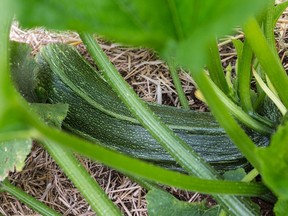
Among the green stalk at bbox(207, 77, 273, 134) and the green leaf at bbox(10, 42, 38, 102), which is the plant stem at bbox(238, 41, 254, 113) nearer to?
the green stalk at bbox(207, 77, 273, 134)

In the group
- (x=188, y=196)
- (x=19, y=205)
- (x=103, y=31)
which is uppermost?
(x=103, y=31)

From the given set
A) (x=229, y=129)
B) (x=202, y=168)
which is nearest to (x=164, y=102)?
(x=202, y=168)

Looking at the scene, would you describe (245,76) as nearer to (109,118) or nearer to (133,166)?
(109,118)

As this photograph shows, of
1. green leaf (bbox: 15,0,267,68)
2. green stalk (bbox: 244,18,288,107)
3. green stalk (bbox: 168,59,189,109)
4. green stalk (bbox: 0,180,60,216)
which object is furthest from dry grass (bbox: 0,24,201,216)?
green leaf (bbox: 15,0,267,68)

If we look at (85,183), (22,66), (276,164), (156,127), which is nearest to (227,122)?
(276,164)

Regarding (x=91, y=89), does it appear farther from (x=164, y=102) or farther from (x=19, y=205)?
(x=19, y=205)
